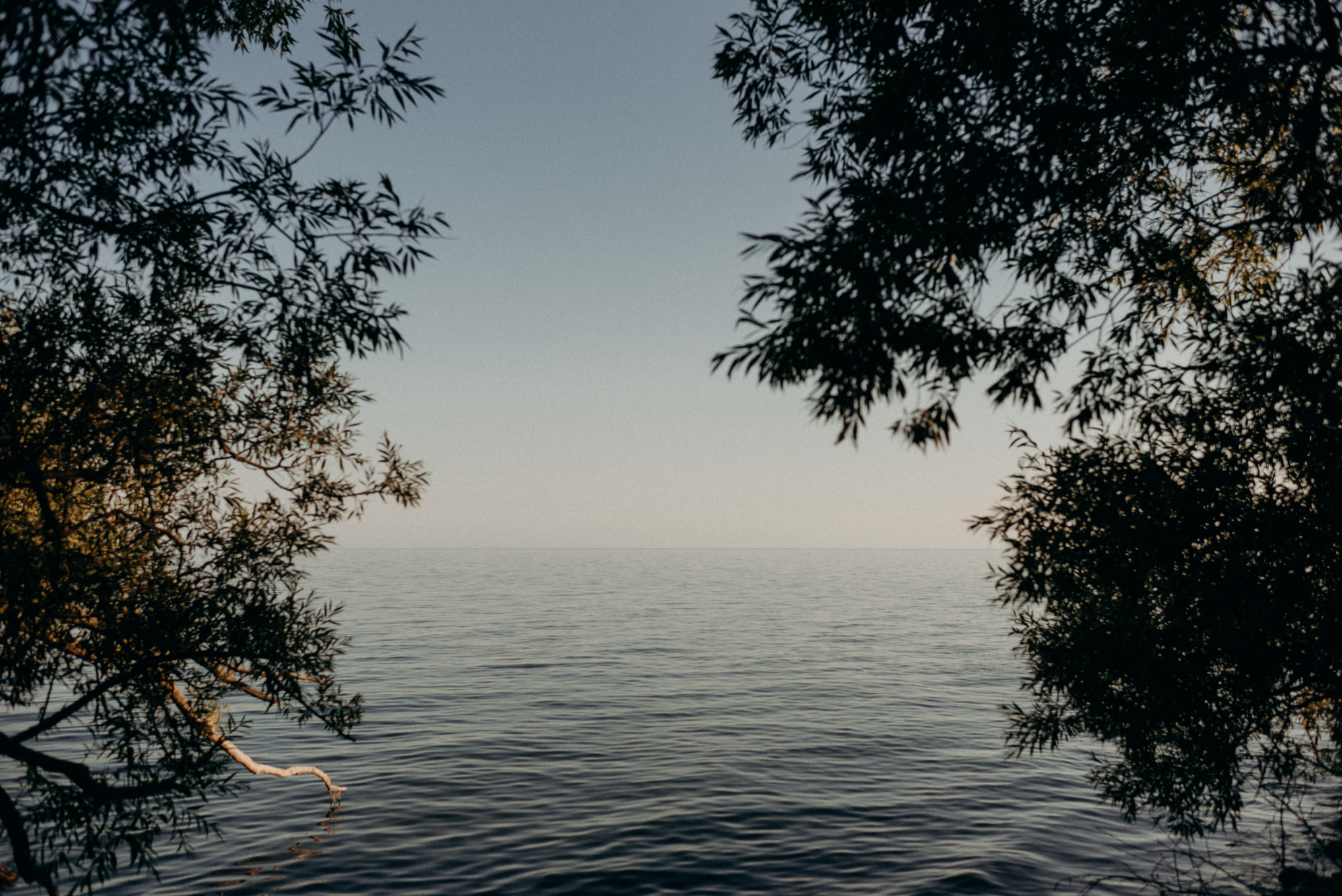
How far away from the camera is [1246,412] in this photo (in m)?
12.9

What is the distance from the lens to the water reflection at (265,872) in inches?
606

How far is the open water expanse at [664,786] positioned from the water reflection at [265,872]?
0.20 ft

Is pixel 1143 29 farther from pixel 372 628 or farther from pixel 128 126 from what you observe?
pixel 372 628

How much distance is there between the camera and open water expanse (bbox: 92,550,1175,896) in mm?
16203

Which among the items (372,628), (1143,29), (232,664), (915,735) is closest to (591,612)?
(372,628)

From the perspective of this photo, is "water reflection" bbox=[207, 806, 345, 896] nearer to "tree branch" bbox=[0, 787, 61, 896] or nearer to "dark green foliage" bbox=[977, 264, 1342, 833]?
"tree branch" bbox=[0, 787, 61, 896]

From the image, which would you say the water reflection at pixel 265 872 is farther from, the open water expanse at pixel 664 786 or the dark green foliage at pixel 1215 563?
the dark green foliage at pixel 1215 563

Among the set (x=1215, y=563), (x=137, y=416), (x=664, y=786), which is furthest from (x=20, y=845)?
(x=1215, y=563)

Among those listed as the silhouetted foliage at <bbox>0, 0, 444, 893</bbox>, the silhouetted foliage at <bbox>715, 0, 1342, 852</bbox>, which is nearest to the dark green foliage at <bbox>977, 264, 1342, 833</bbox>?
the silhouetted foliage at <bbox>715, 0, 1342, 852</bbox>

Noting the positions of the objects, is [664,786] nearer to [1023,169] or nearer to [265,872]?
[265,872]

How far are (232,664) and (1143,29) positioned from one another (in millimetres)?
16389

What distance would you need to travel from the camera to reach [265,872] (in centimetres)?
1617

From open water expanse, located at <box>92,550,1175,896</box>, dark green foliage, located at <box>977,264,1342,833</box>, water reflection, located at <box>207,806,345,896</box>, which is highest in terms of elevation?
dark green foliage, located at <box>977,264,1342,833</box>

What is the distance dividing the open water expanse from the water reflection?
0.06 metres
